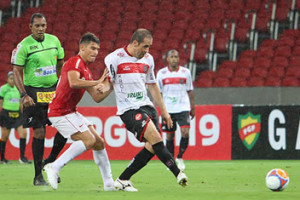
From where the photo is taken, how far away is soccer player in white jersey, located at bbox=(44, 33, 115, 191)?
321 inches

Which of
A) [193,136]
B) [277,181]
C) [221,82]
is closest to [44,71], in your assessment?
[277,181]

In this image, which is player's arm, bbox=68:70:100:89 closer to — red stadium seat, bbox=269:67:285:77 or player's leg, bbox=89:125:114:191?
player's leg, bbox=89:125:114:191

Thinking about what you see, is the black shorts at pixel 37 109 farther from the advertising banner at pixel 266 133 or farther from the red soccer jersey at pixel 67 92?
the advertising banner at pixel 266 133

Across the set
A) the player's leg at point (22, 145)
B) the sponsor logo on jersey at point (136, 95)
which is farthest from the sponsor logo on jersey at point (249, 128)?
the sponsor logo on jersey at point (136, 95)

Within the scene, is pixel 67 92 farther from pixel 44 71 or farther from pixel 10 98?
pixel 10 98

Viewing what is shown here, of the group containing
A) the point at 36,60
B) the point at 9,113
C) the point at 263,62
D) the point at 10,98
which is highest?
the point at 263,62

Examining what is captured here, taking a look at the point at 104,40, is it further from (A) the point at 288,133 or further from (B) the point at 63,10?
(A) the point at 288,133

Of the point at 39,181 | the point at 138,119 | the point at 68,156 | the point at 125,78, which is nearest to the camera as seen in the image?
the point at 68,156

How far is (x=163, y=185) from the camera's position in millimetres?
9305

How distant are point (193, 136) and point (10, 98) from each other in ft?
14.5

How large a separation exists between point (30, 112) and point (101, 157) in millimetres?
1656

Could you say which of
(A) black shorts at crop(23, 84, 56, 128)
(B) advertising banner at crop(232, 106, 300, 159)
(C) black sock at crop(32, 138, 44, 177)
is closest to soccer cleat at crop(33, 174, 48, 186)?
(C) black sock at crop(32, 138, 44, 177)

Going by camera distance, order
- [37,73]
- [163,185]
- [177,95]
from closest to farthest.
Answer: [163,185], [37,73], [177,95]

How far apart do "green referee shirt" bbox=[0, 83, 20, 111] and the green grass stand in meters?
3.77
